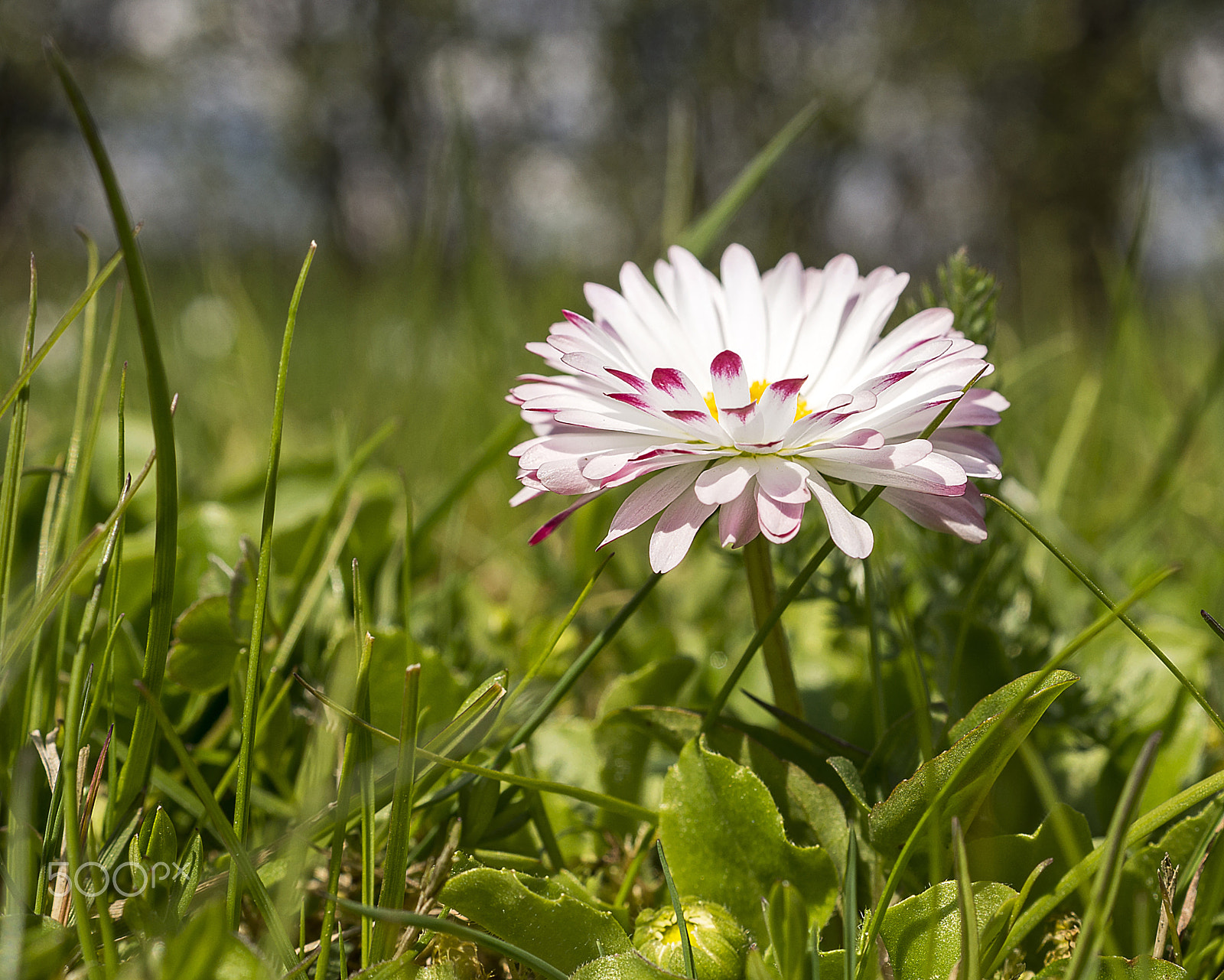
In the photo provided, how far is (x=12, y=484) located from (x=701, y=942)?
1.55 feet

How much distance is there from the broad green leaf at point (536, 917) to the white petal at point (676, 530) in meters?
0.19

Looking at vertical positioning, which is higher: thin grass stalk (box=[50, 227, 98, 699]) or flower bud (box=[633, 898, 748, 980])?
thin grass stalk (box=[50, 227, 98, 699])

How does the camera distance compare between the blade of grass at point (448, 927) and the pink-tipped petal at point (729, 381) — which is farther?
the pink-tipped petal at point (729, 381)

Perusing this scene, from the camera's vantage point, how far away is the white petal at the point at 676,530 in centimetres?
47

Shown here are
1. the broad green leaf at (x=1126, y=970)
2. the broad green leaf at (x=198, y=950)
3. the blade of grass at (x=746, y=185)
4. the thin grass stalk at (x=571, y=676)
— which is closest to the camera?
the broad green leaf at (x=198, y=950)

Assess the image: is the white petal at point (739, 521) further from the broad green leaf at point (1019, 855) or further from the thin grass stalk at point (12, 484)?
the thin grass stalk at point (12, 484)

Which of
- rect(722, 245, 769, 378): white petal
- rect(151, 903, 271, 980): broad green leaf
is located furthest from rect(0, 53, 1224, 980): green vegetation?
rect(722, 245, 769, 378): white petal

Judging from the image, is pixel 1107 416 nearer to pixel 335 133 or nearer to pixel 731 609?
pixel 731 609

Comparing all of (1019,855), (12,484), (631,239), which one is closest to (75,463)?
(12,484)

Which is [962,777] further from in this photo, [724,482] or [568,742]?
[568,742]

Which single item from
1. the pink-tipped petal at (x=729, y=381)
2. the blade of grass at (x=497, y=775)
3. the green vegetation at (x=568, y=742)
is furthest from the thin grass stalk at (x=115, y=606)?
the pink-tipped petal at (x=729, y=381)

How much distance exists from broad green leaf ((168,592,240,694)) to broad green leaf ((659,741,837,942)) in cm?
35

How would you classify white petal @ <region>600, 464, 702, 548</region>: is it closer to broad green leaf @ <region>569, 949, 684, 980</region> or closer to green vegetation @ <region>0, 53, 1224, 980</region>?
green vegetation @ <region>0, 53, 1224, 980</region>

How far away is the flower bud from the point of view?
0.47 meters
